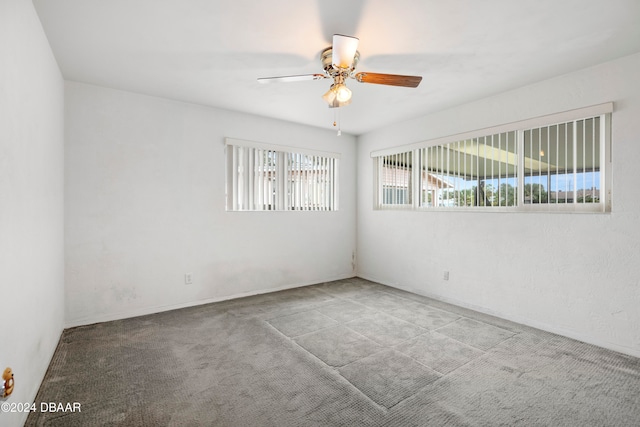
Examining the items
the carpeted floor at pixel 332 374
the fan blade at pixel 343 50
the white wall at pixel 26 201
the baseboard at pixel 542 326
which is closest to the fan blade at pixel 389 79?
the fan blade at pixel 343 50

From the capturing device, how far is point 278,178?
455 cm

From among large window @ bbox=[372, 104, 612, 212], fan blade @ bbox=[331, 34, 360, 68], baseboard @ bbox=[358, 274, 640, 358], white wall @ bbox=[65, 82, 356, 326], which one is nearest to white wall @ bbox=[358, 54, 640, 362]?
baseboard @ bbox=[358, 274, 640, 358]

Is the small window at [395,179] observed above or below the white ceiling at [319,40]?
below

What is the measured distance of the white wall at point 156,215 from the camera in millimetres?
3172

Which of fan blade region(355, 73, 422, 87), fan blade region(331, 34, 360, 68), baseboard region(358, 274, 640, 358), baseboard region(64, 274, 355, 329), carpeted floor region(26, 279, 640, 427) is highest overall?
fan blade region(331, 34, 360, 68)

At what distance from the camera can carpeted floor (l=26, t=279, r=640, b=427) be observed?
5.97 ft

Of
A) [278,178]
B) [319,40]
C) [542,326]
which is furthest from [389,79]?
[542,326]

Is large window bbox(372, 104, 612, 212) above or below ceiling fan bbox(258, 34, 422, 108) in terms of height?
below

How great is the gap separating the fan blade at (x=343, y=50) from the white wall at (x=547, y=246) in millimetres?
2252

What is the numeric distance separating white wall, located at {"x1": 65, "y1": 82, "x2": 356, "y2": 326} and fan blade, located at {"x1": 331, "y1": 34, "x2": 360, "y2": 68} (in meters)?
2.34

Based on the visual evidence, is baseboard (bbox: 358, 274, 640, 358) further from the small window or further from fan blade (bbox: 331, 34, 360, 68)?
fan blade (bbox: 331, 34, 360, 68)

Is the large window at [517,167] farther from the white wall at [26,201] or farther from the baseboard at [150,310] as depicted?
the white wall at [26,201]

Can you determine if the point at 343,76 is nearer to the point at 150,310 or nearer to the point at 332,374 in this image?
the point at 332,374

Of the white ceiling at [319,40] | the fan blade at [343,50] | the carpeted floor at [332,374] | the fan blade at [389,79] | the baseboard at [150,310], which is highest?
the white ceiling at [319,40]
